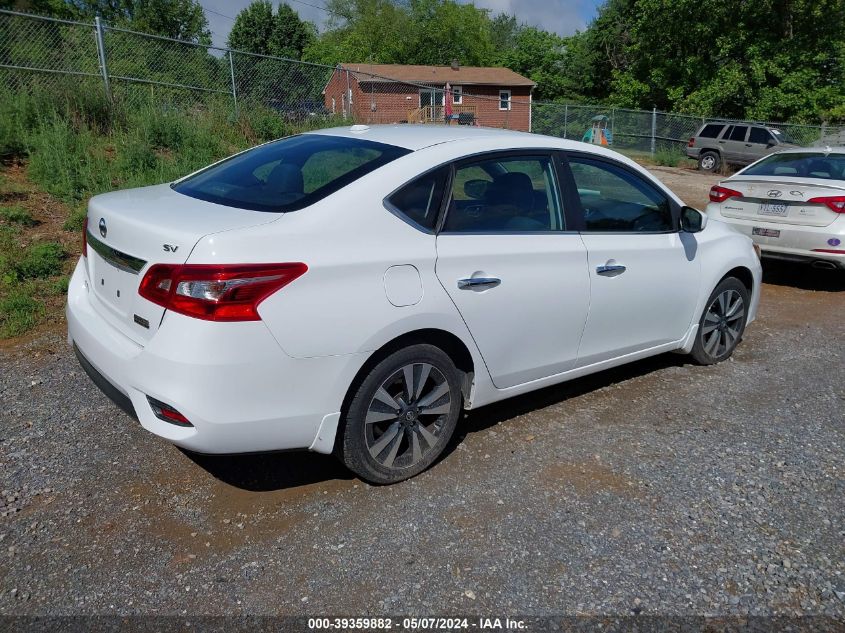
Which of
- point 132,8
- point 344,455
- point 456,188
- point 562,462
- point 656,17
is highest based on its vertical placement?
point 132,8

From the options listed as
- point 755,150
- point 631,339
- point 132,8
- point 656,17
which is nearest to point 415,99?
point 656,17

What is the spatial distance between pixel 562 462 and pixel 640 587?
1.02m

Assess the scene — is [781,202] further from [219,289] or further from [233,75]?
[233,75]

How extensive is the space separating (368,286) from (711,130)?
23.3 meters

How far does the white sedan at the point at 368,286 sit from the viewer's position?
276 centimetres

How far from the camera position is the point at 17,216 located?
22.1ft

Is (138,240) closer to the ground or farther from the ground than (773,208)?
farther from the ground

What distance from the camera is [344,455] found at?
3205 millimetres

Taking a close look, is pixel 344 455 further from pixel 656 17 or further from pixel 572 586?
pixel 656 17

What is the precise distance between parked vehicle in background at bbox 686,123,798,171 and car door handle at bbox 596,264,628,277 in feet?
65.1

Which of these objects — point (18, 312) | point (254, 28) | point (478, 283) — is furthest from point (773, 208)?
point (254, 28)

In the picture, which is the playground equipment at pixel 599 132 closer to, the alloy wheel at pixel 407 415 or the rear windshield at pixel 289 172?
the rear windshield at pixel 289 172

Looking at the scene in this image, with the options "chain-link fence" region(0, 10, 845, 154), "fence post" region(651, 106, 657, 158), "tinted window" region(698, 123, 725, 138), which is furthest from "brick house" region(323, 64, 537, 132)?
"tinted window" region(698, 123, 725, 138)

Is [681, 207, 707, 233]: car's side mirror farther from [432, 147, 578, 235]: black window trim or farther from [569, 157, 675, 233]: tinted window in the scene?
[432, 147, 578, 235]: black window trim
